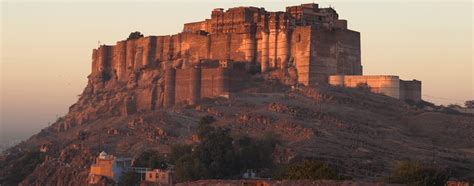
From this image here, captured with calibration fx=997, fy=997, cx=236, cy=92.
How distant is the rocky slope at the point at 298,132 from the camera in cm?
5206

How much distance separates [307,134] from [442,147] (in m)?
7.68

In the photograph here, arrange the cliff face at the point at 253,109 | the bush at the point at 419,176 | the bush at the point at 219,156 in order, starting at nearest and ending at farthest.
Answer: the bush at the point at 419,176, the bush at the point at 219,156, the cliff face at the point at 253,109

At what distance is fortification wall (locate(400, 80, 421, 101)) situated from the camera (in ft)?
212

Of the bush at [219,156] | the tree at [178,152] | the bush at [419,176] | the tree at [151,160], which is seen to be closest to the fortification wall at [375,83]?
the bush at [219,156]

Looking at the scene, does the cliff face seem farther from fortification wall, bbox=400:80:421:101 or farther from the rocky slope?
fortification wall, bbox=400:80:421:101

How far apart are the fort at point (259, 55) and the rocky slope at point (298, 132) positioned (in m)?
1.12

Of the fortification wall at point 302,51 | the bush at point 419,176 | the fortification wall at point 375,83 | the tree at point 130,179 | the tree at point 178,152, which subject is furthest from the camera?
the fortification wall at point 302,51

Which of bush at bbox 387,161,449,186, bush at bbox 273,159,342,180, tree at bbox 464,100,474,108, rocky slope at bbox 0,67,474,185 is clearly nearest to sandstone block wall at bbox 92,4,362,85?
rocky slope at bbox 0,67,474,185

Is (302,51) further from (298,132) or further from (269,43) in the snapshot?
(298,132)

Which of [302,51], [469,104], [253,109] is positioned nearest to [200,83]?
[253,109]

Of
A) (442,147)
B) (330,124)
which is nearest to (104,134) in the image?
(330,124)

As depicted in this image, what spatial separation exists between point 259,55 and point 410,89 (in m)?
10.4

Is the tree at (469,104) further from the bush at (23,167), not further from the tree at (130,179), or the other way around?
the bush at (23,167)

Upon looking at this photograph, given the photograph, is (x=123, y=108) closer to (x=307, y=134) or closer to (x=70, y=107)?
(x=70, y=107)
